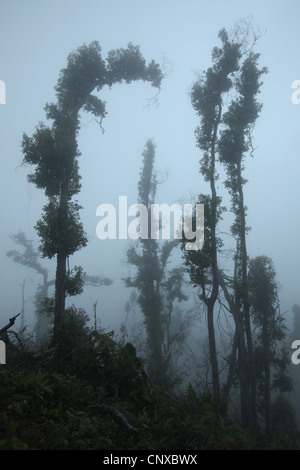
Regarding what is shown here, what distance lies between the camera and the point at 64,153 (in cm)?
1080

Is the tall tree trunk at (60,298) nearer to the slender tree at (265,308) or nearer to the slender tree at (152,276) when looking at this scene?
the slender tree at (265,308)

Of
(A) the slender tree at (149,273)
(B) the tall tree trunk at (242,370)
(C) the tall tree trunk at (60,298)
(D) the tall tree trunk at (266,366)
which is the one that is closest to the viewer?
(C) the tall tree trunk at (60,298)

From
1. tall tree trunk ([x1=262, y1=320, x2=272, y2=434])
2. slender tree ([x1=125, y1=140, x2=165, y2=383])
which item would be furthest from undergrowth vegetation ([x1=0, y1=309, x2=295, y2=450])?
slender tree ([x1=125, y1=140, x2=165, y2=383])

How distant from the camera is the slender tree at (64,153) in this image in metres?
10.3

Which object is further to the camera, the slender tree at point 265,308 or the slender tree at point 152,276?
the slender tree at point 152,276

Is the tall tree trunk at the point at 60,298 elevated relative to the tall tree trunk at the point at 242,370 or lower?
elevated

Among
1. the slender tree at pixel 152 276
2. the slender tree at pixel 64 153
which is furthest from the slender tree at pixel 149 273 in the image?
the slender tree at pixel 64 153

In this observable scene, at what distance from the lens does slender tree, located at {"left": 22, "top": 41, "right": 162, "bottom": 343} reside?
10273mm

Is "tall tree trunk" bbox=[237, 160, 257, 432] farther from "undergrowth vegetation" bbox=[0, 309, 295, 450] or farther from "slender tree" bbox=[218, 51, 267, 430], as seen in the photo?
"undergrowth vegetation" bbox=[0, 309, 295, 450]

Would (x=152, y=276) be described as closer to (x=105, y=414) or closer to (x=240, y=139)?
(x=240, y=139)
